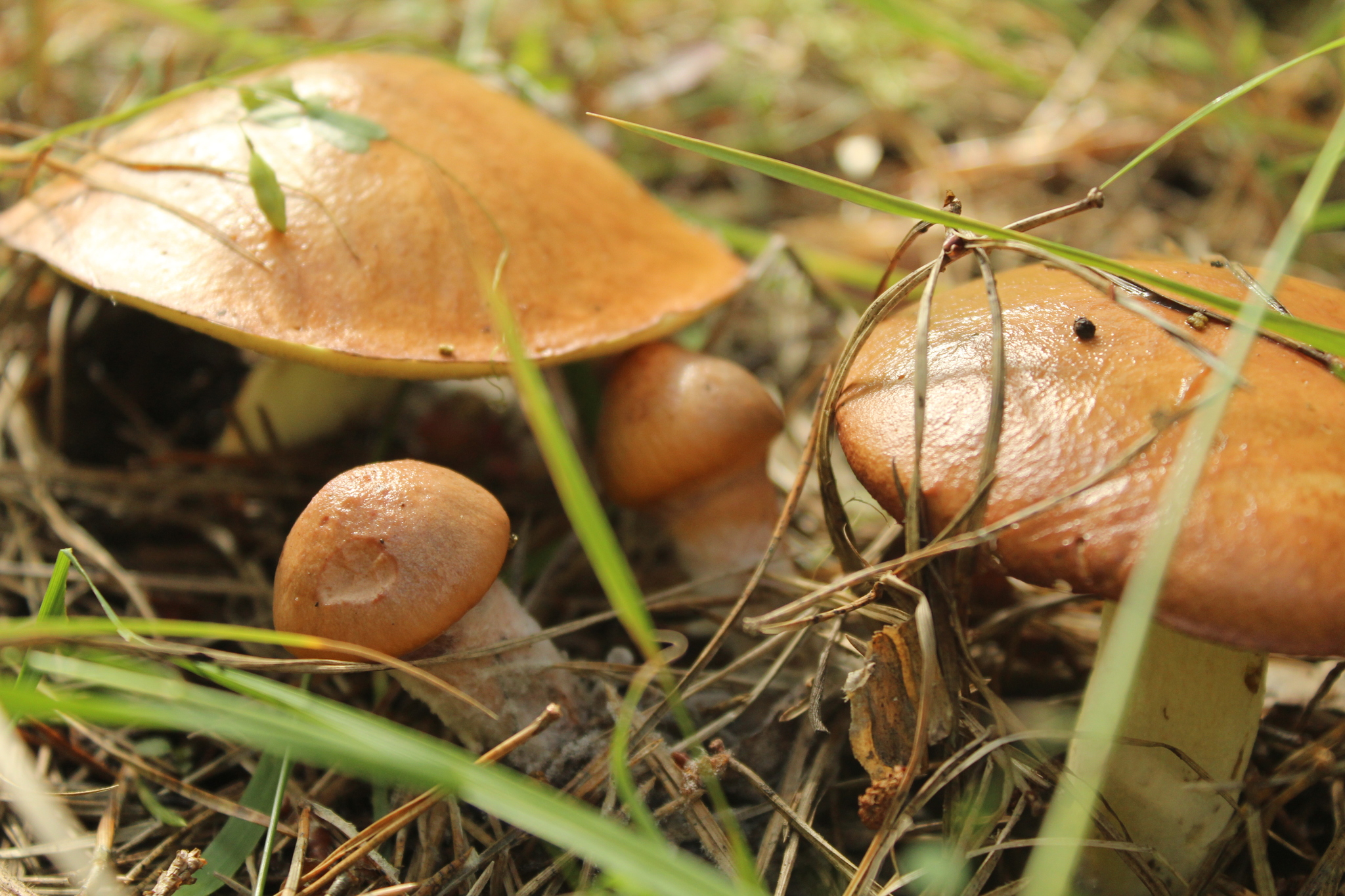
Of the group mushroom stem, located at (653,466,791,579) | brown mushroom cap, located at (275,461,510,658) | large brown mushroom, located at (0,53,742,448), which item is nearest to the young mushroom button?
brown mushroom cap, located at (275,461,510,658)

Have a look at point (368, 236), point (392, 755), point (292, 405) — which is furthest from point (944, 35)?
point (392, 755)

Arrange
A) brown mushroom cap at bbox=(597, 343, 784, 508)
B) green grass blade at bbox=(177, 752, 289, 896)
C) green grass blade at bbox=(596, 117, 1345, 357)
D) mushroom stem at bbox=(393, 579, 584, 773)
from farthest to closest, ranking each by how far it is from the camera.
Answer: brown mushroom cap at bbox=(597, 343, 784, 508), mushroom stem at bbox=(393, 579, 584, 773), green grass blade at bbox=(177, 752, 289, 896), green grass blade at bbox=(596, 117, 1345, 357)

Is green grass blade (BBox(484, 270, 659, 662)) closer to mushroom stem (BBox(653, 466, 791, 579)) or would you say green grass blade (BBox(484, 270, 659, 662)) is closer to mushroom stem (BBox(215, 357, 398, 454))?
mushroom stem (BBox(653, 466, 791, 579))

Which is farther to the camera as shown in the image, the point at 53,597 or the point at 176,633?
the point at 53,597

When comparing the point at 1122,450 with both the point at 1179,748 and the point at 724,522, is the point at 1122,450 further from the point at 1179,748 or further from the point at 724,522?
the point at 724,522

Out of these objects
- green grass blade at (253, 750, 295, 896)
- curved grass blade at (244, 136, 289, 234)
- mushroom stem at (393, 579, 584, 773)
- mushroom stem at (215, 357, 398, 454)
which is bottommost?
green grass blade at (253, 750, 295, 896)

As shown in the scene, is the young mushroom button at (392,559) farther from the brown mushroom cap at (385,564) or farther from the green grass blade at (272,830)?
the green grass blade at (272,830)
